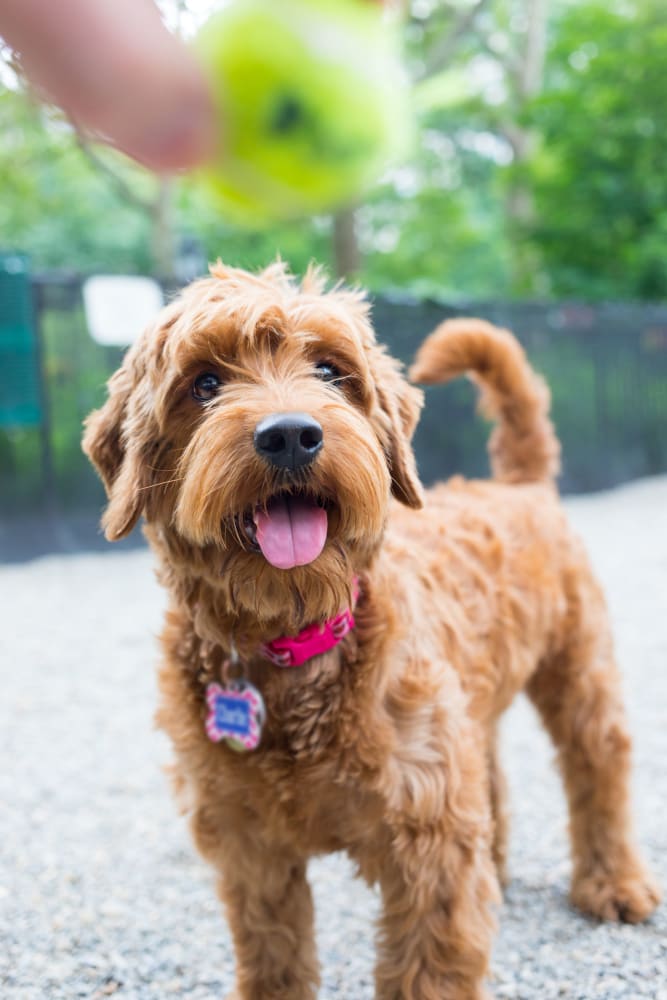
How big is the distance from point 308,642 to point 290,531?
1.20 ft

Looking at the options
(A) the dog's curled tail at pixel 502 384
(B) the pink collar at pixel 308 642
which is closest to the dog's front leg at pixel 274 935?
(B) the pink collar at pixel 308 642

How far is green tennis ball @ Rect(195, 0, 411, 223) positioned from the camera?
0.60 metres

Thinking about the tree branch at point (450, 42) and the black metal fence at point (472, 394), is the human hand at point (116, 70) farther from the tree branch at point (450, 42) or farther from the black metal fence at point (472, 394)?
the black metal fence at point (472, 394)

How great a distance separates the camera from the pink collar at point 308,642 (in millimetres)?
2400

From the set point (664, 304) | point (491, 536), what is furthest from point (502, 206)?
point (664, 304)

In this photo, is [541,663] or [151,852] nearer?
[541,663]

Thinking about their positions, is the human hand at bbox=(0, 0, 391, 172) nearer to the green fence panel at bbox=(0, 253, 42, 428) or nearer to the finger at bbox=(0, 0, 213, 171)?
the finger at bbox=(0, 0, 213, 171)

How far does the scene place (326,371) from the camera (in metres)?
2.42

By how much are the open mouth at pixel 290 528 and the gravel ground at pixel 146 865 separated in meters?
1.50

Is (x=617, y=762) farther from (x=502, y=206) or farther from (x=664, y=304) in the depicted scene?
(x=664, y=304)

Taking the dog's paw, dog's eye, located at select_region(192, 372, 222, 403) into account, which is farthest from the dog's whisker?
the dog's paw

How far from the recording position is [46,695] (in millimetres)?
5992

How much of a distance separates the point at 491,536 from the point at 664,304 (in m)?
17.2

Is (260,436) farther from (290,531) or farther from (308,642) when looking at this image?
(308,642)
